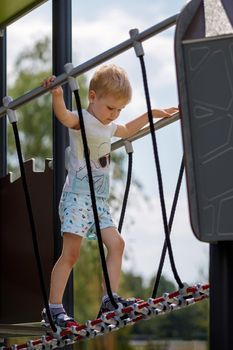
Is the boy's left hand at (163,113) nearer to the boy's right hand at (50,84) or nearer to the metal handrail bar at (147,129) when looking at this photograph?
the metal handrail bar at (147,129)

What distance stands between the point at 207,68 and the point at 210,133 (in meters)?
0.16

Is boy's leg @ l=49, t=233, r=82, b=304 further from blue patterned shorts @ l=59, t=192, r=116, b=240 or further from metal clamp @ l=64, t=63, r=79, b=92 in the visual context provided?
metal clamp @ l=64, t=63, r=79, b=92

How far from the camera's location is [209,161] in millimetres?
2633

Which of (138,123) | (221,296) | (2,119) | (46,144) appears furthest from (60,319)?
(46,144)

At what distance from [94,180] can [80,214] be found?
0.12 meters

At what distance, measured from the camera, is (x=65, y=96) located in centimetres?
426

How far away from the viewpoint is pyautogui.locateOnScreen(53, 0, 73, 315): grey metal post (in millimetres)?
4109

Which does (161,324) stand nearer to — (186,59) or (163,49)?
(163,49)

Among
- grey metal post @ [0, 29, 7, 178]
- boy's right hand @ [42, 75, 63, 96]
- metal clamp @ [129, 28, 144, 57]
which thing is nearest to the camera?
metal clamp @ [129, 28, 144, 57]

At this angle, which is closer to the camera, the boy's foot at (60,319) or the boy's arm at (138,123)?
the boy's foot at (60,319)

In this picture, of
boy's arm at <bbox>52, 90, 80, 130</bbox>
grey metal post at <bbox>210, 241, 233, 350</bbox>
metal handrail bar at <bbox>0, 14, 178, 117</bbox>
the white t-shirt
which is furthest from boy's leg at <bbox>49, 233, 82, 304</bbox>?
grey metal post at <bbox>210, 241, 233, 350</bbox>

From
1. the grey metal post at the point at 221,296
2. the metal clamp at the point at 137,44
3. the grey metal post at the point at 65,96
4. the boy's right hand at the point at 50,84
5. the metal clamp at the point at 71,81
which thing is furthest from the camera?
the grey metal post at the point at 65,96

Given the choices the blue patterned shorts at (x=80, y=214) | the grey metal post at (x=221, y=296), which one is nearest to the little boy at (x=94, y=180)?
the blue patterned shorts at (x=80, y=214)

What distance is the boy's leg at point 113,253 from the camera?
3.52 meters
